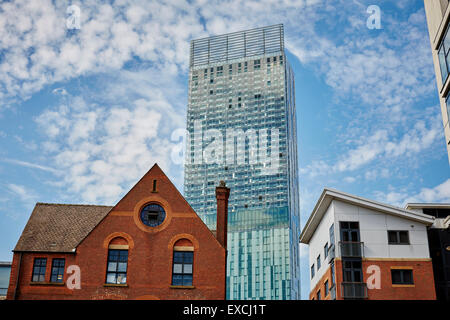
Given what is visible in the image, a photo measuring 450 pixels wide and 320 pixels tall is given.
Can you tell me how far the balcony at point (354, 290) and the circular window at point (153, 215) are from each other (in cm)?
1454

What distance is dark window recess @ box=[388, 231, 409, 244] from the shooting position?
150ft

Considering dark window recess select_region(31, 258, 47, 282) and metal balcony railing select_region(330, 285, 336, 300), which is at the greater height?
dark window recess select_region(31, 258, 47, 282)

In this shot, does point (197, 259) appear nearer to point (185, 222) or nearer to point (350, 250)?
point (185, 222)

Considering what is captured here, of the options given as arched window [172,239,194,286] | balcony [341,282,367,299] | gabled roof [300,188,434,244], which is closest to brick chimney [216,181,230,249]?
arched window [172,239,194,286]

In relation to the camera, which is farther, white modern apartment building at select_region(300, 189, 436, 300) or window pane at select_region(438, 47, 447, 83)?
white modern apartment building at select_region(300, 189, 436, 300)

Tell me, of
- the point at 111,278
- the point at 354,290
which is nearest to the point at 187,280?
the point at 111,278

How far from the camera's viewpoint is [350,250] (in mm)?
45375

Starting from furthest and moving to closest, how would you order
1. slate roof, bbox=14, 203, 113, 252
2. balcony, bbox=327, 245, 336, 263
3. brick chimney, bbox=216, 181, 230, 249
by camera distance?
balcony, bbox=327, 245, 336, 263 < brick chimney, bbox=216, 181, 230, 249 < slate roof, bbox=14, 203, 113, 252

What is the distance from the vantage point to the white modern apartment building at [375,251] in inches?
1735

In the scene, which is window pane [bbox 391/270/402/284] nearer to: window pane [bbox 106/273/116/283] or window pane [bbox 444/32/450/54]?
window pane [bbox 444/32/450/54]

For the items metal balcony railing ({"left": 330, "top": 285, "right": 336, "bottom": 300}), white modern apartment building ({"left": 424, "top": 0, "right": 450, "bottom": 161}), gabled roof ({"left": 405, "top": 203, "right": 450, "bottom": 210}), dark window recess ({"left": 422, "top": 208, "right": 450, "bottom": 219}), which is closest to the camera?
white modern apartment building ({"left": 424, "top": 0, "right": 450, "bottom": 161})

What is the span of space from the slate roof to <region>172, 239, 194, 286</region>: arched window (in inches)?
307
